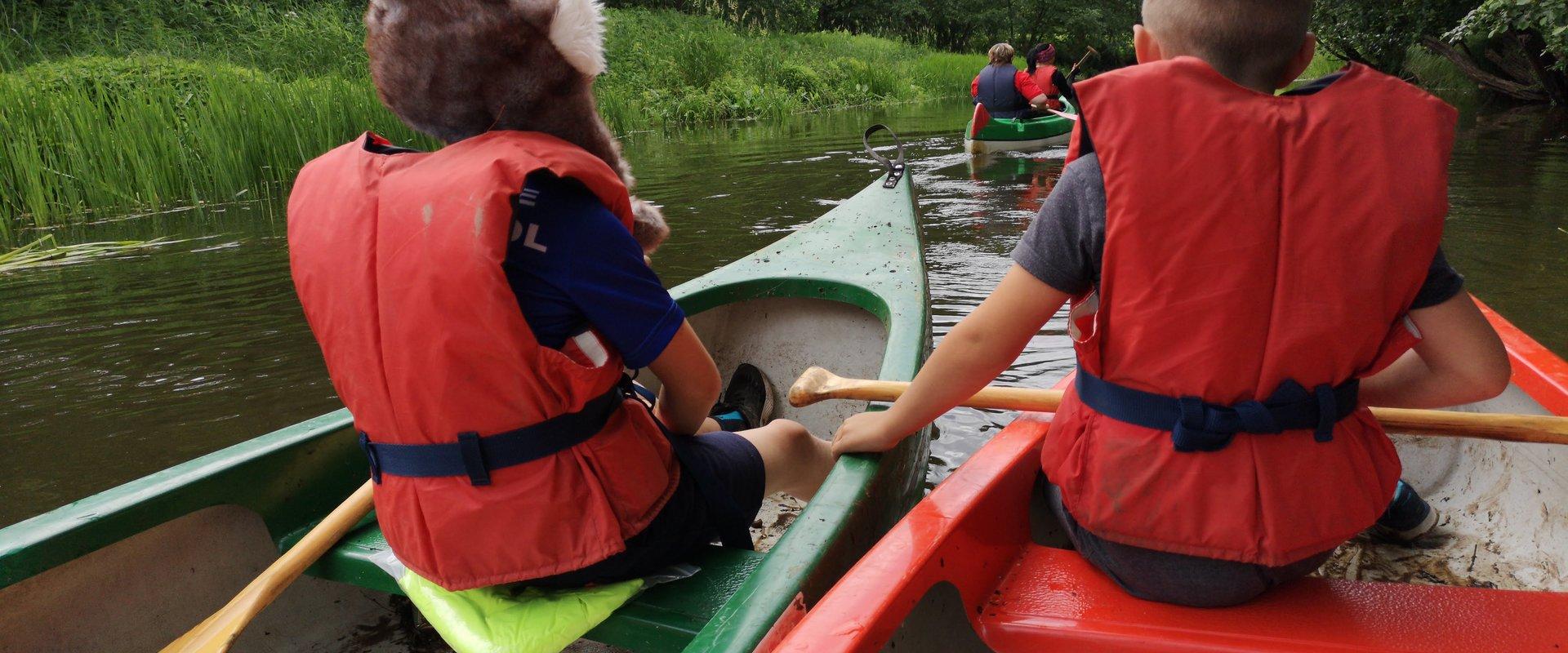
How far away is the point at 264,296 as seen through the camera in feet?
15.2

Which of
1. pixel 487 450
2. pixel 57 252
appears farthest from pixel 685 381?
pixel 57 252

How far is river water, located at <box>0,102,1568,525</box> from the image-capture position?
3107mm

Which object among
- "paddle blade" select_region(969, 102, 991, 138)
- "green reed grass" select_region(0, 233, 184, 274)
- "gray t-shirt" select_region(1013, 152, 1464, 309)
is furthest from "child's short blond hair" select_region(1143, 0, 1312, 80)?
"paddle blade" select_region(969, 102, 991, 138)

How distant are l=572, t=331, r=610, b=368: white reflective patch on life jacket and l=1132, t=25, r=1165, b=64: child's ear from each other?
2.53ft

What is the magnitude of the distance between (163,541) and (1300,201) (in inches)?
69.4

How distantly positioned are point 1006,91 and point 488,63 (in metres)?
8.99

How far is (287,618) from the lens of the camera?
1822 millimetres

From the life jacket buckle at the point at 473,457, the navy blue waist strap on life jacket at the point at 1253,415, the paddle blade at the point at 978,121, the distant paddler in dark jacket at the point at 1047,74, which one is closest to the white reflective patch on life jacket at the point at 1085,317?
the navy blue waist strap on life jacket at the point at 1253,415

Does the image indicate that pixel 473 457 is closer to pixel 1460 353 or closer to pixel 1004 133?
pixel 1460 353

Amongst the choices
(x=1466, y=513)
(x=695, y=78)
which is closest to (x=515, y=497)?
(x=1466, y=513)

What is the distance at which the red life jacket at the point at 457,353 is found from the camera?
124 centimetres

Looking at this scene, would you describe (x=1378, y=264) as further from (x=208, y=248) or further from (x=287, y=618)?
(x=208, y=248)

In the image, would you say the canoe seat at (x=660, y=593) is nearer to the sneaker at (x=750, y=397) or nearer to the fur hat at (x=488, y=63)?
the fur hat at (x=488, y=63)

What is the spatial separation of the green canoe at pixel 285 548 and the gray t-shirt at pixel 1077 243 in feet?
1.75
